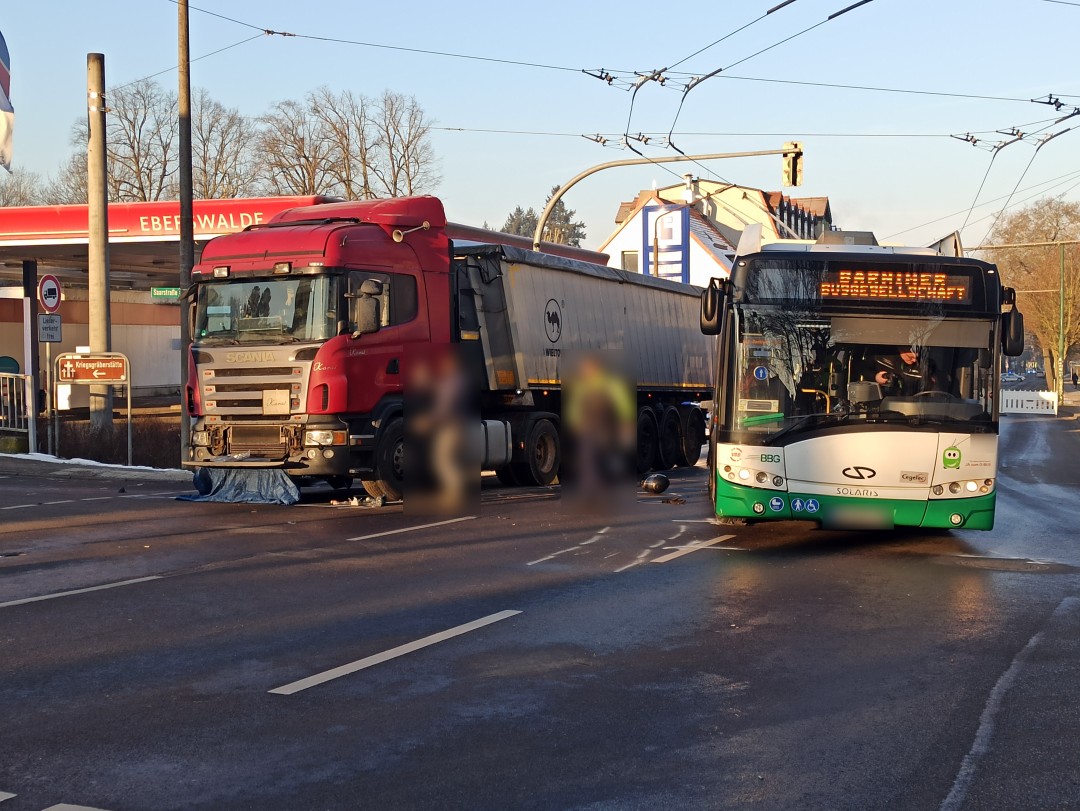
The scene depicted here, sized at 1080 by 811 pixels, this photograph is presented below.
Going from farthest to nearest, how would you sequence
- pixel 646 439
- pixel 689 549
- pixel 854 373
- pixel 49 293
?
pixel 646 439 < pixel 49 293 < pixel 689 549 < pixel 854 373

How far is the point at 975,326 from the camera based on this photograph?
11578 millimetres

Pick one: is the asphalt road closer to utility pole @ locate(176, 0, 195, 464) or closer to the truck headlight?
the truck headlight

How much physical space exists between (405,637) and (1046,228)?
226 ft

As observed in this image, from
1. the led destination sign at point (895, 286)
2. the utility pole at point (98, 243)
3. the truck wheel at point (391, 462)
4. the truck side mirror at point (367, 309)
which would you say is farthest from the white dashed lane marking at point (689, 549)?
the utility pole at point (98, 243)

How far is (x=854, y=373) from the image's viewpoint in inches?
456

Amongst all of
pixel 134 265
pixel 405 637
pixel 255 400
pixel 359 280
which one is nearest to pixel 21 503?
pixel 255 400

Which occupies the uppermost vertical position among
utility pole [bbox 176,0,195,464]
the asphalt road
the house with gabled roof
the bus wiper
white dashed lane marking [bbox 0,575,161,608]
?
the house with gabled roof

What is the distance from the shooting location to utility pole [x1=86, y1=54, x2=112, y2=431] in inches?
A: 918

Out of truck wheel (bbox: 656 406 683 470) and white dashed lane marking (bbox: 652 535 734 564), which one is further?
truck wheel (bbox: 656 406 683 470)

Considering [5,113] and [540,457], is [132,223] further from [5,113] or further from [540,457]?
[540,457]

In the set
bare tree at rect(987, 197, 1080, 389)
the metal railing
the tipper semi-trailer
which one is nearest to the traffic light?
the tipper semi-trailer

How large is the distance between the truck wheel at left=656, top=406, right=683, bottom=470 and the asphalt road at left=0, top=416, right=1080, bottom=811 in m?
10.4

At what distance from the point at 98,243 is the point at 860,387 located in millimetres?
17279

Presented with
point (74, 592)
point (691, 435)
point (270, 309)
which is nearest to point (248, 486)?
point (270, 309)
